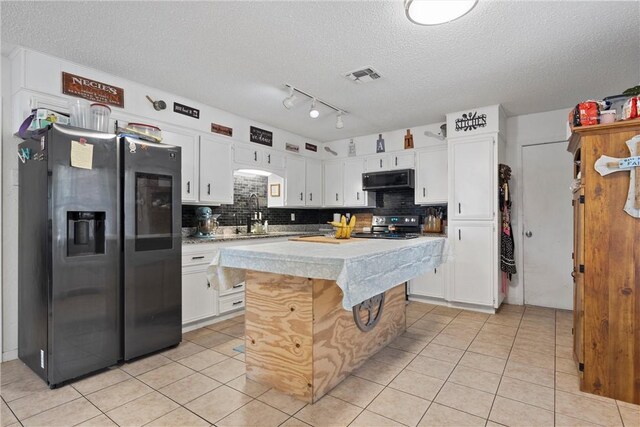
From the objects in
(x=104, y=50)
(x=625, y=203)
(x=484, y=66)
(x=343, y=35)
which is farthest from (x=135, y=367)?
(x=484, y=66)

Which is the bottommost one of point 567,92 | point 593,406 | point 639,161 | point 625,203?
point 593,406

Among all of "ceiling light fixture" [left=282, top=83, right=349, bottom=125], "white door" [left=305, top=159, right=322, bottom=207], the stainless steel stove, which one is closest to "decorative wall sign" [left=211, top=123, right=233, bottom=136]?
"ceiling light fixture" [left=282, top=83, right=349, bottom=125]

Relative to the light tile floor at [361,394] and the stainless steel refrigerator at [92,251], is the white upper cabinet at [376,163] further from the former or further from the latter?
the stainless steel refrigerator at [92,251]

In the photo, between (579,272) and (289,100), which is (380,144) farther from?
(579,272)

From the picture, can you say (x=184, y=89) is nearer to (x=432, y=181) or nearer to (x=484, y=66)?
(x=484, y=66)

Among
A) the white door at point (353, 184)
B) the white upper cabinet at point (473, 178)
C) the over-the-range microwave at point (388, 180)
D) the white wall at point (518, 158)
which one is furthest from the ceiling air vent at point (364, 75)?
the white wall at point (518, 158)

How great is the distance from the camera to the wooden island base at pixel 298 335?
6.65 feet

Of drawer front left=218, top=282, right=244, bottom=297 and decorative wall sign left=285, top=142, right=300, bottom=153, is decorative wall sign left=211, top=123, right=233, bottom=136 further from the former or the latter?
drawer front left=218, top=282, right=244, bottom=297

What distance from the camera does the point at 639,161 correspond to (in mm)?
1958

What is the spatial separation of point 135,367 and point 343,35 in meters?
2.96

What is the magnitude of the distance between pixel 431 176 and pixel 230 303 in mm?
3141

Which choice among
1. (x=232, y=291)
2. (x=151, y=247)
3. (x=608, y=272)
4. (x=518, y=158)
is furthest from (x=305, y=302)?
(x=518, y=158)

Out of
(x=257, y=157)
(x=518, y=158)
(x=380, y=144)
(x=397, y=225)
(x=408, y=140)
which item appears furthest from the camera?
(x=380, y=144)

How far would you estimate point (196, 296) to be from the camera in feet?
11.2
